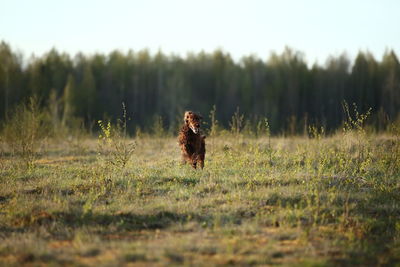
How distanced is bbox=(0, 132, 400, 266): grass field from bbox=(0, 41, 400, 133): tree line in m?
35.2

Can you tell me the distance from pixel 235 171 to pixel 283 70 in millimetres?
42475

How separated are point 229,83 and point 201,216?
139ft

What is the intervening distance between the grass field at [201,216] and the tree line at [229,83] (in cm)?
3518

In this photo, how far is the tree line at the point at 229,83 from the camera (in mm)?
45281

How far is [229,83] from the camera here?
47.8 metres

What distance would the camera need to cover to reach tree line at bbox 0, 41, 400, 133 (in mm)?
45281

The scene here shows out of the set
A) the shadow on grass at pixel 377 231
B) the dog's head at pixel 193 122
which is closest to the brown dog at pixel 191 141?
the dog's head at pixel 193 122

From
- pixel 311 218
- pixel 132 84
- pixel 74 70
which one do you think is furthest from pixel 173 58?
pixel 311 218

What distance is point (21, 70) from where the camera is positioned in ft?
137

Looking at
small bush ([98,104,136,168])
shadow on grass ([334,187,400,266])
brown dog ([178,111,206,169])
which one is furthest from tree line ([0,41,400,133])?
shadow on grass ([334,187,400,266])

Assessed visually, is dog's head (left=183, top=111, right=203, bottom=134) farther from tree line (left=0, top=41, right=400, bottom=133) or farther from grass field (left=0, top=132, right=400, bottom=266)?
tree line (left=0, top=41, right=400, bottom=133)

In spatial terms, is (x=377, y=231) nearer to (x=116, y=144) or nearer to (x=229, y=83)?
(x=116, y=144)

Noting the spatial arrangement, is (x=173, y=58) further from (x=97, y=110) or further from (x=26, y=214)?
(x=26, y=214)

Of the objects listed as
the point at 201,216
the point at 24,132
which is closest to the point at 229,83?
the point at 24,132
